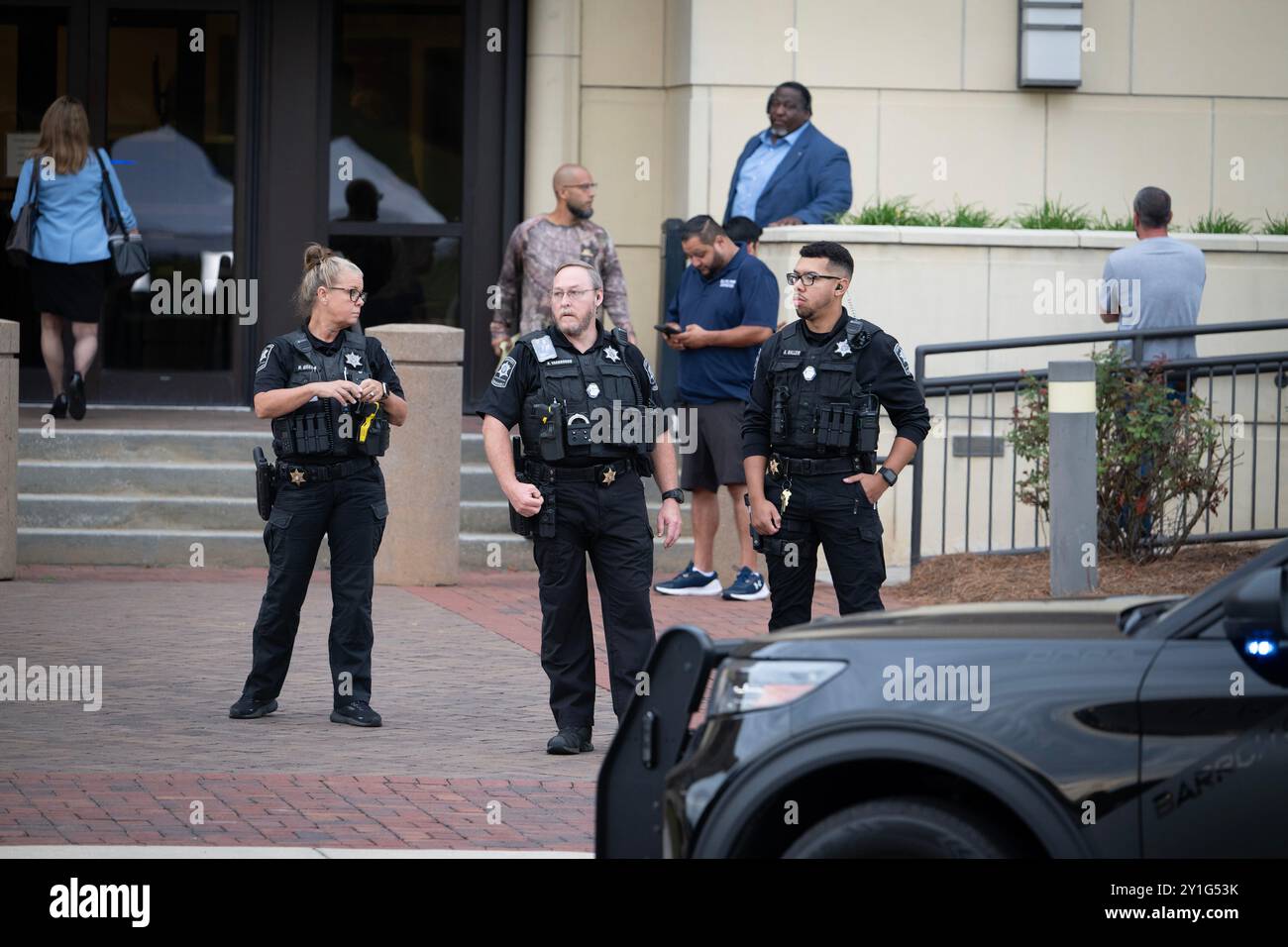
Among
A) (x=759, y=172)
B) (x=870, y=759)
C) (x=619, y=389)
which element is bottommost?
(x=870, y=759)

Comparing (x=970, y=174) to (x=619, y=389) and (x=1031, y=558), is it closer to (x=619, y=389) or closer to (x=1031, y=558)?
(x=1031, y=558)

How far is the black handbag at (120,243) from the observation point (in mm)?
13406

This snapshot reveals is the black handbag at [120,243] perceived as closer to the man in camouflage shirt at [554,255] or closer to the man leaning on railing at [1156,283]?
the man in camouflage shirt at [554,255]

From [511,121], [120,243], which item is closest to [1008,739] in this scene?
[120,243]

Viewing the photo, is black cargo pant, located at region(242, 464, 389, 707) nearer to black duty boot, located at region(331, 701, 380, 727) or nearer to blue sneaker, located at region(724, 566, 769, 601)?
black duty boot, located at region(331, 701, 380, 727)

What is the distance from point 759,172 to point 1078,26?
3513 mm

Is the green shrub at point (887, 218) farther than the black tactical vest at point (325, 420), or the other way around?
the green shrub at point (887, 218)

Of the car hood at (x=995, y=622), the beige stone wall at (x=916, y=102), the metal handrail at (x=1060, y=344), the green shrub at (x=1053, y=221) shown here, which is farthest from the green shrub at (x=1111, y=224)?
the car hood at (x=995, y=622)

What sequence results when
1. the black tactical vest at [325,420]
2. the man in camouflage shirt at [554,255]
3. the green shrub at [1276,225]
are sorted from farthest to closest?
the green shrub at [1276,225] → the man in camouflage shirt at [554,255] → the black tactical vest at [325,420]

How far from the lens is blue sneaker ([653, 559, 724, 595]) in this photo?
11742 millimetres

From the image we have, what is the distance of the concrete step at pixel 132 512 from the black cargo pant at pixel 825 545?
5977mm
